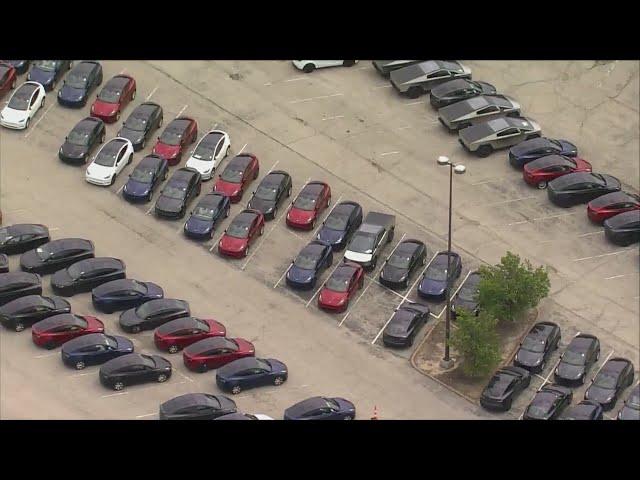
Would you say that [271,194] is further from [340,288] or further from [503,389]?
[503,389]

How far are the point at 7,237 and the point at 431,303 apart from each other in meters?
17.1

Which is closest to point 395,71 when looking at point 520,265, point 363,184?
point 363,184

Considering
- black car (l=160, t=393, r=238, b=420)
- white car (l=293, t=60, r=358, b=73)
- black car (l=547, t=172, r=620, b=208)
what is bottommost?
black car (l=160, t=393, r=238, b=420)

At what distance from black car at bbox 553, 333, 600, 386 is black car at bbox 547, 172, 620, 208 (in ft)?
27.9

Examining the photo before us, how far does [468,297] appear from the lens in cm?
6919

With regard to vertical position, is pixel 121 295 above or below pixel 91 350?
above

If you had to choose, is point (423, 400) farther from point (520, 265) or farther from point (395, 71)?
point (395, 71)

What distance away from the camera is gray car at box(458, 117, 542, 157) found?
7669 centimetres

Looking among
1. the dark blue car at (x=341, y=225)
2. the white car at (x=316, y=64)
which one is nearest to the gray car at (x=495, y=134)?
the dark blue car at (x=341, y=225)

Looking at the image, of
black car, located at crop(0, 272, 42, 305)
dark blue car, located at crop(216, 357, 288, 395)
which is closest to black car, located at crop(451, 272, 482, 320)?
dark blue car, located at crop(216, 357, 288, 395)

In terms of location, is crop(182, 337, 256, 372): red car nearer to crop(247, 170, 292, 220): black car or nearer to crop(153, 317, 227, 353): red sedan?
crop(153, 317, 227, 353): red sedan

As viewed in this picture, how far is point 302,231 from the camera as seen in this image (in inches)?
2889

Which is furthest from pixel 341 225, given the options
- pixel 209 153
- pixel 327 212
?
pixel 209 153

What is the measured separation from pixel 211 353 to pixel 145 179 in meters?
11.1
